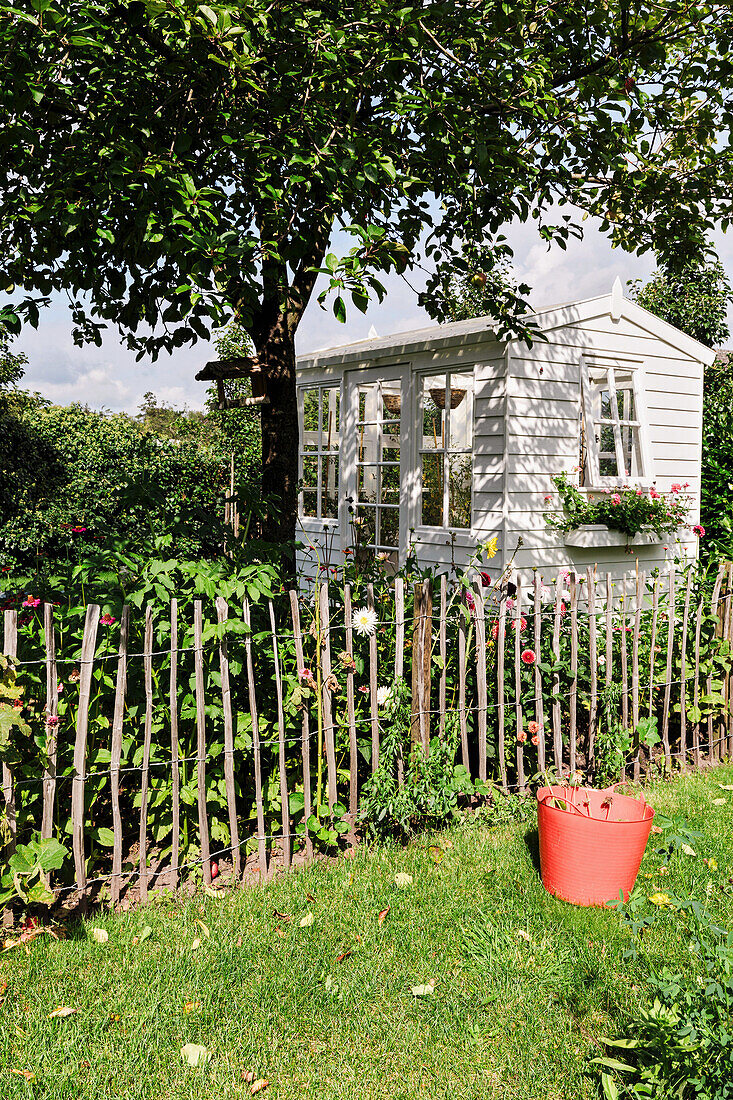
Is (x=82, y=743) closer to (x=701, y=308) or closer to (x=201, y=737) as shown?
(x=201, y=737)

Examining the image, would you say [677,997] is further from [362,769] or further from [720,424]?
[720,424]

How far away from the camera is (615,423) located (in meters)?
7.95

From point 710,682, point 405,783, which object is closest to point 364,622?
point 405,783

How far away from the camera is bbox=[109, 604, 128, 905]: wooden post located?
2.87 m

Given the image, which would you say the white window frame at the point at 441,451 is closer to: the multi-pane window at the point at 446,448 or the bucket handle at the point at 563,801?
the multi-pane window at the point at 446,448

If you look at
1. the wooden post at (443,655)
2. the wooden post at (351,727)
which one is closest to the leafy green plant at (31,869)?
the wooden post at (351,727)

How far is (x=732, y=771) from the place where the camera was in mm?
4707

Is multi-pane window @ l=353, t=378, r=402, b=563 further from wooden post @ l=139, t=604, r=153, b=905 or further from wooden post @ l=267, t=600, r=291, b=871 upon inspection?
wooden post @ l=139, t=604, r=153, b=905

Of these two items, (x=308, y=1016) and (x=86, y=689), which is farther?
(x=86, y=689)

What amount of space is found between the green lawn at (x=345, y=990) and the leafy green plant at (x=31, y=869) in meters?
0.19

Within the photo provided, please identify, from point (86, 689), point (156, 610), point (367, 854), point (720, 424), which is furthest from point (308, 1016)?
point (720, 424)

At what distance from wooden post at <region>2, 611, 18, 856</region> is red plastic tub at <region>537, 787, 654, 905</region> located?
202 centimetres

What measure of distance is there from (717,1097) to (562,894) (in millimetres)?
1354

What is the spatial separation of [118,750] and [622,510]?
6.05 meters
